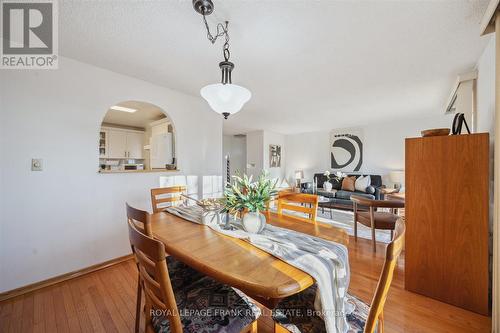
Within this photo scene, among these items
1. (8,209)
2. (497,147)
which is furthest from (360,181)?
(8,209)

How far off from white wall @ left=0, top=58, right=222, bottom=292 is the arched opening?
137 cm

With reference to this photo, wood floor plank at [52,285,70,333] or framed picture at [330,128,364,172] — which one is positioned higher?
framed picture at [330,128,364,172]

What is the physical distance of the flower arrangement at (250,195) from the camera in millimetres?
1254

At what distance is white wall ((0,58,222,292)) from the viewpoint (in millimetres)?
1747

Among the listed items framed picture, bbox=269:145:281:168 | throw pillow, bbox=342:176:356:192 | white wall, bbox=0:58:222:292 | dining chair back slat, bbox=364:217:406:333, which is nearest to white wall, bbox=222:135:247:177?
framed picture, bbox=269:145:281:168

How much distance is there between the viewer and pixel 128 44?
1.81 meters

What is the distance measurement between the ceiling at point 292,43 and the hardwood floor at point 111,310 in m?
2.27

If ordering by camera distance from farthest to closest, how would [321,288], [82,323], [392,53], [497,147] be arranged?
[392,53]
[82,323]
[497,147]
[321,288]

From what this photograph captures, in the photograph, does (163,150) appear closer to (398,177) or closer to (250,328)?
(250,328)

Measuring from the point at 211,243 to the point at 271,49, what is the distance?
1806mm

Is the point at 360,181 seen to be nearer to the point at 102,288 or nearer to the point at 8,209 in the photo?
the point at 102,288

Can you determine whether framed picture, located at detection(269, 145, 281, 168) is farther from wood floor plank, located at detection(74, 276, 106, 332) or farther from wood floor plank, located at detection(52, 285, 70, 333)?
wood floor plank, located at detection(52, 285, 70, 333)

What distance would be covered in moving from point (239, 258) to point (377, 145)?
18.8ft

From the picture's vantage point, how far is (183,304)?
3.30ft
